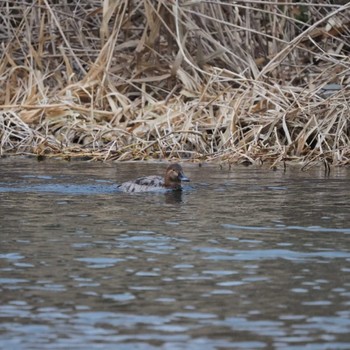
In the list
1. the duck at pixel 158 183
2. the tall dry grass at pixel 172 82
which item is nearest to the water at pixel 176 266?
the duck at pixel 158 183

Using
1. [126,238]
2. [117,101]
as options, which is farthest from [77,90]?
[126,238]

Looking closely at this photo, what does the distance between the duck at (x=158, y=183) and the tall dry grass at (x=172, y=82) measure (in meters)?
2.42

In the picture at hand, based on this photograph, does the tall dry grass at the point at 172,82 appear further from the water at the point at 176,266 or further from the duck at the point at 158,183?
the water at the point at 176,266

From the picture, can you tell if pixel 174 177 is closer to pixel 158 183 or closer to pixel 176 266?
pixel 158 183

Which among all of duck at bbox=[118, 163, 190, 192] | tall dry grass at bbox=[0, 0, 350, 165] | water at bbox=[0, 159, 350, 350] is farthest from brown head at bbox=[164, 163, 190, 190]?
tall dry grass at bbox=[0, 0, 350, 165]

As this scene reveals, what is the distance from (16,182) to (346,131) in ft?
14.0

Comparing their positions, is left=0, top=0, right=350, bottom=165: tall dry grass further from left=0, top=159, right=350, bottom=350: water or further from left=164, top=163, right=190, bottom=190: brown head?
left=0, top=159, right=350, bottom=350: water

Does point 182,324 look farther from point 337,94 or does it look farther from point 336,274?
point 337,94

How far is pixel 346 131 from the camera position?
14.3 meters

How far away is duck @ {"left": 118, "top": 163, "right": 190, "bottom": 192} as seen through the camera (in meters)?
11.3

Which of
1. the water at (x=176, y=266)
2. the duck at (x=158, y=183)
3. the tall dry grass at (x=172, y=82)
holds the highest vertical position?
the tall dry grass at (x=172, y=82)

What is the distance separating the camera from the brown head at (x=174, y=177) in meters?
11.5

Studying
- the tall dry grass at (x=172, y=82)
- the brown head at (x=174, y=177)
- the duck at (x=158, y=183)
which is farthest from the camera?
the tall dry grass at (x=172, y=82)

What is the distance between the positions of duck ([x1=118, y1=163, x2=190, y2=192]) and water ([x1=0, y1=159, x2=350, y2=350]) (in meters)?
0.13
